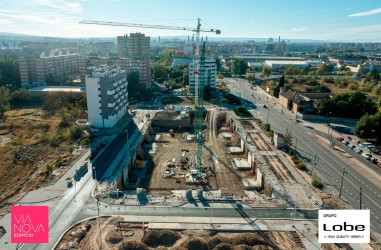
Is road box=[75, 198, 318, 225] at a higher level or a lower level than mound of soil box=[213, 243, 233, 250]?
lower

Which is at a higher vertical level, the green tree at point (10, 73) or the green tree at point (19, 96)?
the green tree at point (10, 73)

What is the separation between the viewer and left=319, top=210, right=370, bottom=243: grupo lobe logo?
20.1m

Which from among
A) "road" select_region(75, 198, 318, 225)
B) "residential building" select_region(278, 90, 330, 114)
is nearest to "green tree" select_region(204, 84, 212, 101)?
"residential building" select_region(278, 90, 330, 114)

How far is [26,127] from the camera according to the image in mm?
52812

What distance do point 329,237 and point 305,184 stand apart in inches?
490

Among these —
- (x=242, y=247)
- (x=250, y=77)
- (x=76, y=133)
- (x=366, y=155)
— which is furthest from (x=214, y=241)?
(x=250, y=77)

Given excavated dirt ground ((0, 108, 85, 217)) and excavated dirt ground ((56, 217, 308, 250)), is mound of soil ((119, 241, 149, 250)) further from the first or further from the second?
excavated dirt ground ((0, 108, 85, 217))

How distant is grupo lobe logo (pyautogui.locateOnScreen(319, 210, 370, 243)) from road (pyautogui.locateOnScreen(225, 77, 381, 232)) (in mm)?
6922

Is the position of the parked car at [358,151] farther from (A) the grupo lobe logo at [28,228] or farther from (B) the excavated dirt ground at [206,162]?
(A) the grupo lobe logo at [28,228]

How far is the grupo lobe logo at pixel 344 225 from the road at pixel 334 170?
22.7ft

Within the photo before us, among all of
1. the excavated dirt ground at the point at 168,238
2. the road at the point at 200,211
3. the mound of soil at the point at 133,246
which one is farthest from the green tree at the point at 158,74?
the mound of soil at the point at 133,246

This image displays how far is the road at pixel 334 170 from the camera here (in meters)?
30.1

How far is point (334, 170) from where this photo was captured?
1465 inches

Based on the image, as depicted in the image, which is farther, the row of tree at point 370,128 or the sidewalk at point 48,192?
the row of tree at point 370,128
